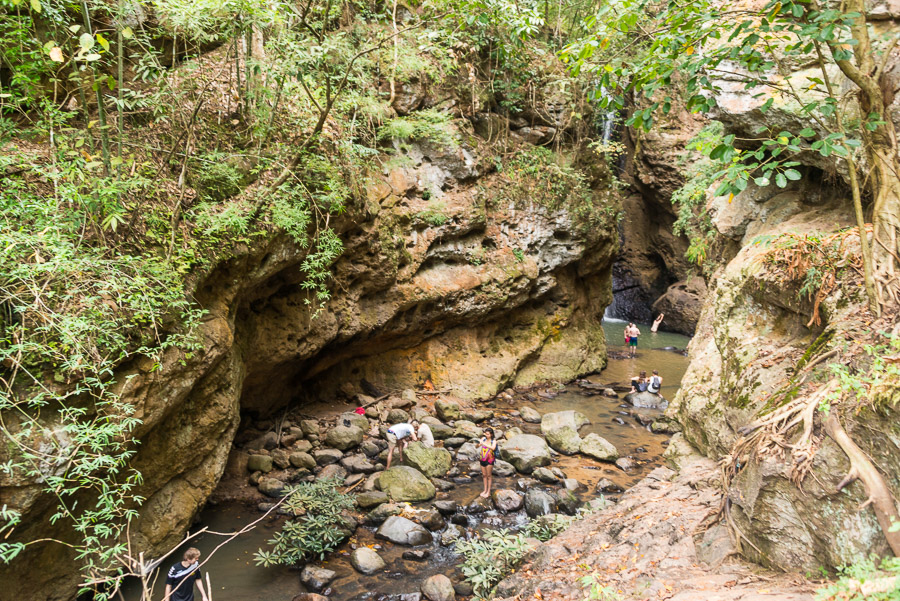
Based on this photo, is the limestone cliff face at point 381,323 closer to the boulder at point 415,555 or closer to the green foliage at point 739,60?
the boulder at point 415,555

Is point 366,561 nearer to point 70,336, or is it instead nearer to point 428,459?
point 428,459

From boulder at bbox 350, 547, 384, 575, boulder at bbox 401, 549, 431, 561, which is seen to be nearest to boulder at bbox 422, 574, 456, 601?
boulder at bbox 401, 549, 431, 561

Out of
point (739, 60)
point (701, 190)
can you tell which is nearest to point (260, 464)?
point (739, 60)

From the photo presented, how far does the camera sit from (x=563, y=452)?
33.1 feet

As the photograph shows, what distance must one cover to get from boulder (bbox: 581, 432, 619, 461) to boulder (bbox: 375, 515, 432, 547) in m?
4.30

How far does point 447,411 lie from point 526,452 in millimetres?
2265

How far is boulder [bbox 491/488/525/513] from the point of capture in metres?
7.97

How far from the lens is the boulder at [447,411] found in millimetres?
11039

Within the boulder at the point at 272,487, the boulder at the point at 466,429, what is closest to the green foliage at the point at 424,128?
the boulder at the point at 466,429

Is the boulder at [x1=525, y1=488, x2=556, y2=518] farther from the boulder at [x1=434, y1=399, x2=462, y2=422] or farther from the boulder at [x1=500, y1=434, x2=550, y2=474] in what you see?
the boulder at [x1=434, y1=399, x2=462, y2=422]

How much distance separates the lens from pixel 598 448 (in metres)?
9.97

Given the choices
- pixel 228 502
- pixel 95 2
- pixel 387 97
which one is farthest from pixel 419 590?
pixel 387 97

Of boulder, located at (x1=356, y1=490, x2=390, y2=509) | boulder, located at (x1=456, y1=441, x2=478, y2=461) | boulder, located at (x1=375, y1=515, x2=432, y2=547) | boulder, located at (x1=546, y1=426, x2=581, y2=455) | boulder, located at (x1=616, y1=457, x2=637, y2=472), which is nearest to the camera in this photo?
boulder, located at (x1=375, y1=515, x2=432, y2=547)

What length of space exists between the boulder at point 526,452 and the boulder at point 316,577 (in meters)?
4.19
